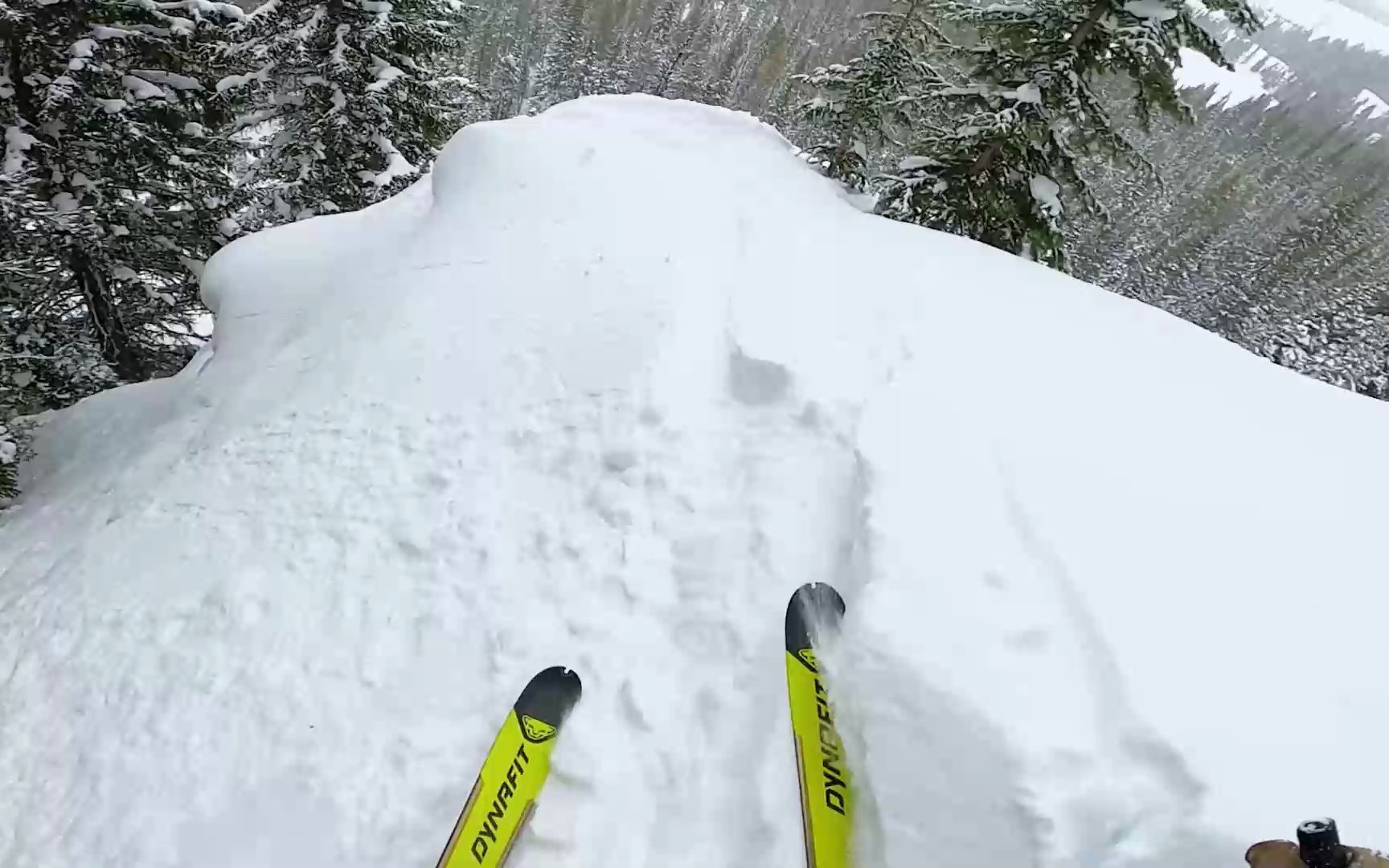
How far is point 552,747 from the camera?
4016 millimetres

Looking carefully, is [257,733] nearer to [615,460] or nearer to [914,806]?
[615,460]

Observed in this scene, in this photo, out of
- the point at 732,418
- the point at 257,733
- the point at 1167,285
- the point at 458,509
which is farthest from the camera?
the point at 1167,285

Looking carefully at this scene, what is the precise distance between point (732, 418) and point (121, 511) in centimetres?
507

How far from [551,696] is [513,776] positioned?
464 mm

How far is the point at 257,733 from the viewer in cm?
421

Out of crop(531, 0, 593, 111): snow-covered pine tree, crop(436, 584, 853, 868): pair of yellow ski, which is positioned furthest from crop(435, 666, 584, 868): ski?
crop(531, 0, 593, 111): snow-covered pine tree

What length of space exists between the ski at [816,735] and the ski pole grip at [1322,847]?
1709mm

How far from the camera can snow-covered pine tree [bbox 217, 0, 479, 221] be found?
1211 centimetres

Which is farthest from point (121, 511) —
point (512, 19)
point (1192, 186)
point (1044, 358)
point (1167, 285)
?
point (1192, 186)

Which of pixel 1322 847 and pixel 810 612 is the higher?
pixel 1322 847

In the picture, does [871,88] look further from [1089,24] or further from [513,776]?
[513,776]

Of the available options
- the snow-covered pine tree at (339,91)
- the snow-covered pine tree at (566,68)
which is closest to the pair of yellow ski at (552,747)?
the snow-covered pine tree at (339,91)

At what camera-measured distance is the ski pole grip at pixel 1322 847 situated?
2531 mm

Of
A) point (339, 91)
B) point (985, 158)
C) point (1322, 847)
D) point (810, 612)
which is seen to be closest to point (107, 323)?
point (339, 91)
